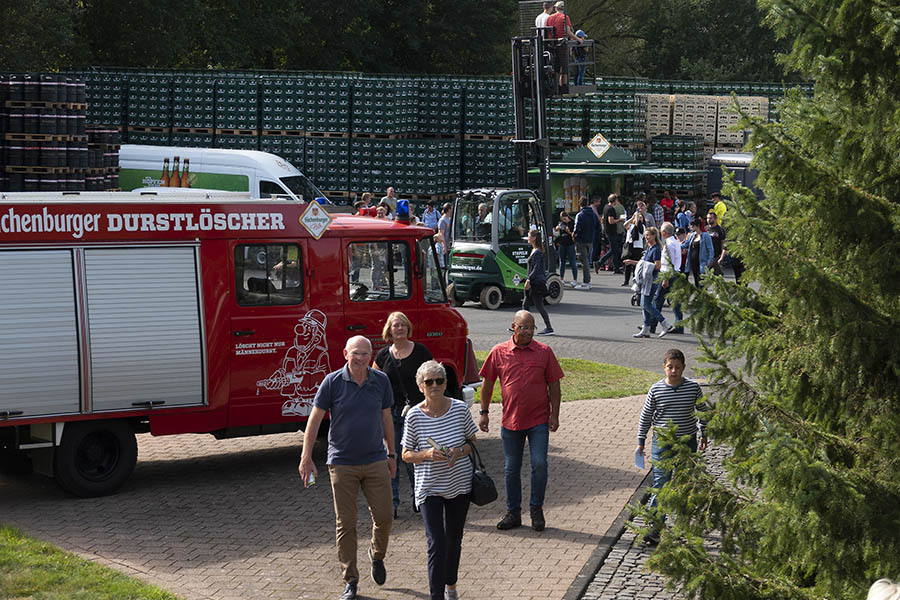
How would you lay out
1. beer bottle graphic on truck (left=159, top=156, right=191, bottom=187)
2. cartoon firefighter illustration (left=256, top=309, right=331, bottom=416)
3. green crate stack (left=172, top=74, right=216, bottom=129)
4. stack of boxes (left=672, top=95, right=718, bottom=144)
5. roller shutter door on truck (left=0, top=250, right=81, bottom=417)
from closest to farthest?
roller shutter door on truck (left=0, top=250, right=81, bottom=417), cartoon firefighter illustration (left=256, top=309, right=331, bottom=416), beer bottle graphic on truck (left=159, top=156, right=191, bottom=187), green crate stack (left=172, top=74, right=216, bottom=129), stack of boxes (left=672, top=95, right=718, bottom=144)

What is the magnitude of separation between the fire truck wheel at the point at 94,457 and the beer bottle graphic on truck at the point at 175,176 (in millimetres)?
18385

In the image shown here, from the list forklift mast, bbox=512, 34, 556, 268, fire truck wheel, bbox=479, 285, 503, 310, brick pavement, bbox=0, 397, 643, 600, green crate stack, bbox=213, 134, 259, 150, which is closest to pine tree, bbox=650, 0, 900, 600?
brick pavement, bbox=0, 397, 643, 600

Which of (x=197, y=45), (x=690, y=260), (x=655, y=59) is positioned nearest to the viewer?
(x=690, y=260)

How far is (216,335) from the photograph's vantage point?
11.8m

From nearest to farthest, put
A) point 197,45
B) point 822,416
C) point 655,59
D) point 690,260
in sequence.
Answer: point 822,416, point 690,260, point 197,45, point 655,59

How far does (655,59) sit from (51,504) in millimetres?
54151

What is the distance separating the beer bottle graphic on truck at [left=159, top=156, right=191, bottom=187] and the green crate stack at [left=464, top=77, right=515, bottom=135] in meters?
8.31

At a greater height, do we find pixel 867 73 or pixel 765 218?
pixel 867 73

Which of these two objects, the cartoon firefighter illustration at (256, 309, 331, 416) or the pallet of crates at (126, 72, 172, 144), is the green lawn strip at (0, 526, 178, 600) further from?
the pallet of crates at (126, 72, 172, 144)

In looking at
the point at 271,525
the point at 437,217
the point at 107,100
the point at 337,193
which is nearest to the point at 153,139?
the point at 107,100

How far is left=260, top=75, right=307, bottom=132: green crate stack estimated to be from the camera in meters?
33.4

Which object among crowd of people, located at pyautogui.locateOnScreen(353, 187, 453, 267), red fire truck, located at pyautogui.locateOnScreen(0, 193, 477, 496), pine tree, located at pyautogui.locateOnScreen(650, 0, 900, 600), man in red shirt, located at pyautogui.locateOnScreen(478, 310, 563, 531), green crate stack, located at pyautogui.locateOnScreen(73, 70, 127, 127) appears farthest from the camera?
green crate stack, located at pyautogui.locateOnScreen(73, 70, 127, 127)

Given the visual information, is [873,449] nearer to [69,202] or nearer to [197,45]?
[69,202]

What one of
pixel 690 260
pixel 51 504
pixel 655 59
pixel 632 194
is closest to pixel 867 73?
pixel 51 504
